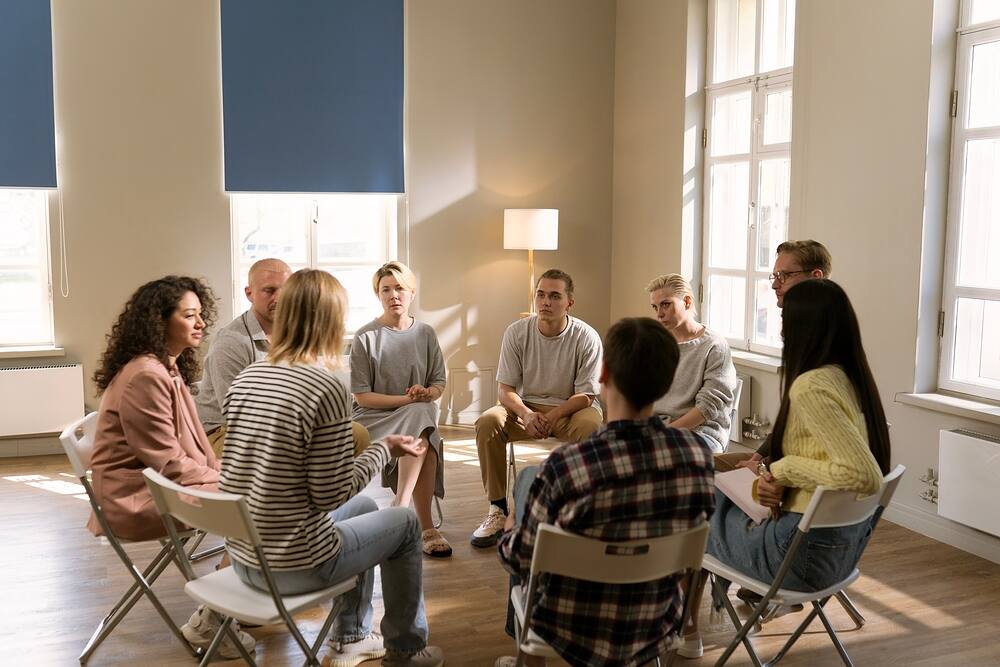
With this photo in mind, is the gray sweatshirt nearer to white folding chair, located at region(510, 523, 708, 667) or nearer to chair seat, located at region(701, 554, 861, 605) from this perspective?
chair seat, located at region(701, 554, 861, 605)

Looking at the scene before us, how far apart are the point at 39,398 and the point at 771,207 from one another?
5.00 m

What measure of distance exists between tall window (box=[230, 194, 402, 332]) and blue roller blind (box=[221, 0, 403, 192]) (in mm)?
249

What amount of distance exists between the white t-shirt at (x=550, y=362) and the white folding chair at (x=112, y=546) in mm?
2024

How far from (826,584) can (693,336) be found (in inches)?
62.8

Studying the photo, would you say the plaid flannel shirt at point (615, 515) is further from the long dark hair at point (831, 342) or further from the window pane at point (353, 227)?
the window pane at point (353, 227)

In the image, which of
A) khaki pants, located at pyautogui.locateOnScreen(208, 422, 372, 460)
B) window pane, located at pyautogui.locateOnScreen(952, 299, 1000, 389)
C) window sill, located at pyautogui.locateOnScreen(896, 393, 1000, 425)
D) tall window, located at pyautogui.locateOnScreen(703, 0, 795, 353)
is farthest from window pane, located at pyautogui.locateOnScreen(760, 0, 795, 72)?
khaki pants, located at pyautogui.locateOnScreen(208, 422, 372, 460)

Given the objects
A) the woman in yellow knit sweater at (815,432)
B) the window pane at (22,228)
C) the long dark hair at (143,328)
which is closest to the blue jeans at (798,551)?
the woman in yellow knit sweater at (815,432)

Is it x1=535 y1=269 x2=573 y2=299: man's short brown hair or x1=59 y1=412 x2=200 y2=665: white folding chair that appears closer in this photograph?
x1=59 y1=412 x2=200 y2=665: white folding chair

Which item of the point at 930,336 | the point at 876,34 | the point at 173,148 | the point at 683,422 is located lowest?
the point at 683,422

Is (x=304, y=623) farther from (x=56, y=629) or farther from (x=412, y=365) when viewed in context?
(x=412, y=365)

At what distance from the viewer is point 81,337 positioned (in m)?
6.41

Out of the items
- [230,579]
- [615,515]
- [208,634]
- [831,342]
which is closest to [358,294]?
[208,634]

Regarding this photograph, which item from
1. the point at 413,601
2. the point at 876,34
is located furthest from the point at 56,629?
the point at 876,34

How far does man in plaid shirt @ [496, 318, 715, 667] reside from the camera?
229 cm
